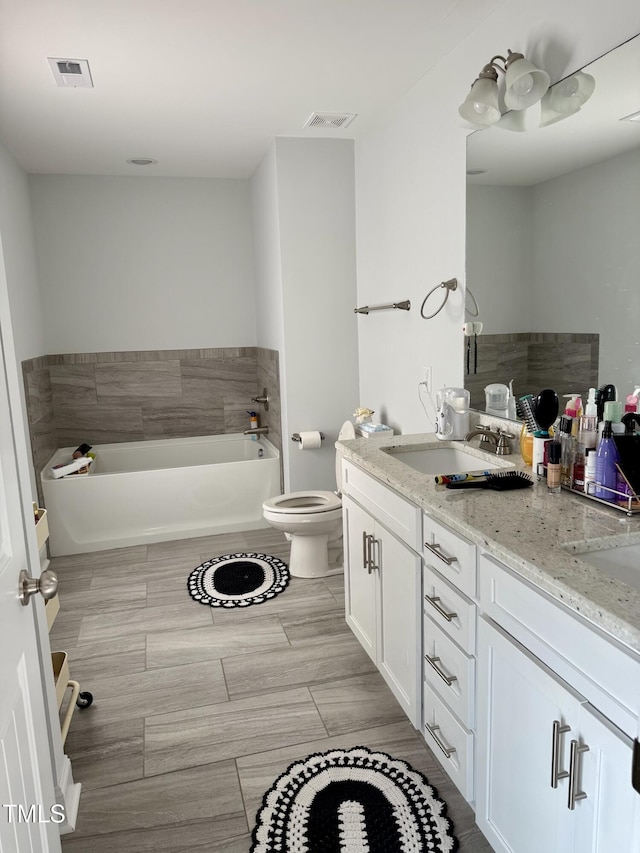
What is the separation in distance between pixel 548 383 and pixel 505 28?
49.9 inches

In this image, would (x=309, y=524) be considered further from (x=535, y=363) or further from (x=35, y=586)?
(x=35, y=586)

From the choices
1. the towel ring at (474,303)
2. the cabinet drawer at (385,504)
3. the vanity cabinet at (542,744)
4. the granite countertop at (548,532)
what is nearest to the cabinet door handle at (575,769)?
the vanity cabinet at (542,744)

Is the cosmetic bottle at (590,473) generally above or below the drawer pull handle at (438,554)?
above

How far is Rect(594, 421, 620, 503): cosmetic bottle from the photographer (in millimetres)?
1642

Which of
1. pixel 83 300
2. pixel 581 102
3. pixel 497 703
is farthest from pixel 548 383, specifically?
pixel 83 300

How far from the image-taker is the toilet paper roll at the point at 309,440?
13.1ft

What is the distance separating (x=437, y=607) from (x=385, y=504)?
456mm

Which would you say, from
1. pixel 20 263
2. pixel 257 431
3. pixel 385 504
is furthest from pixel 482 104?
pixel 257 431

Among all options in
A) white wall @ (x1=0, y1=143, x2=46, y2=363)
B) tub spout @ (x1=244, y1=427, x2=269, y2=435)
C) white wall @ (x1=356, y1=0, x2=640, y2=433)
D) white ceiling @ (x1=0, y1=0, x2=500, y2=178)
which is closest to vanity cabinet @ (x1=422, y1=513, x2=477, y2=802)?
white wall @ (x1=356, y1=0, x2=640, y2=433)

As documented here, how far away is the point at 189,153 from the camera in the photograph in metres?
4.00

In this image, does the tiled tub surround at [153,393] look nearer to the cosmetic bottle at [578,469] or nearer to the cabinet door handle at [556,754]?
the cosmetic bottle at [578,469]

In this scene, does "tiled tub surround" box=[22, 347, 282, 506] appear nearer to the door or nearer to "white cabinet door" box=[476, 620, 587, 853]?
"white cabinet door" box=[476, 620, 587, 853]

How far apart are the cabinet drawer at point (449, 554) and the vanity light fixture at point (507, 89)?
140 centimetres

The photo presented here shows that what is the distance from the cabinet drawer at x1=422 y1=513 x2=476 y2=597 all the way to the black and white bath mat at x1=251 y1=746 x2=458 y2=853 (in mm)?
701
